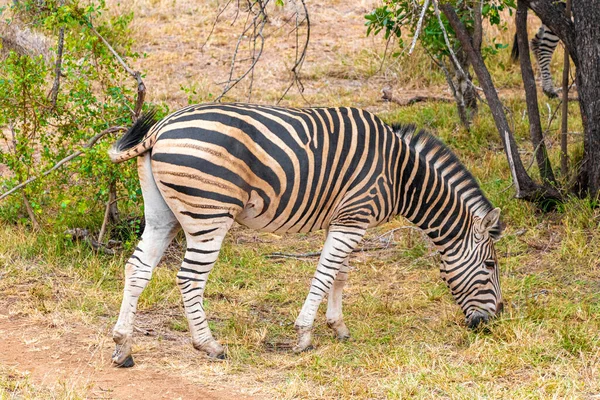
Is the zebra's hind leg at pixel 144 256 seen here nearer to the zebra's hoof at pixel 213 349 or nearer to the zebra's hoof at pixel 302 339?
the zebra's hoof at pixel 213 349

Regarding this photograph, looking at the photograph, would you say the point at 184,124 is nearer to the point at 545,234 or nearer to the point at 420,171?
the point at 420,171

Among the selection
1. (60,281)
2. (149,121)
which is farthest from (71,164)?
(149,121)

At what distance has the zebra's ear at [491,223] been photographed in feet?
18.7

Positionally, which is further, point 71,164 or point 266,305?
point 71,164

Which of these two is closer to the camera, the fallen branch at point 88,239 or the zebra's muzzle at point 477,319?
the zebra's muzzle at point 477,319

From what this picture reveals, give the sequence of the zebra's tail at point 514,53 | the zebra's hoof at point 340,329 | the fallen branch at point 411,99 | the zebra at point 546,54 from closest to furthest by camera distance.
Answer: the zebra's hoof at point 340,329 < the fallen branch at point 411,99 < the zebra at point 546,54 < the zebra's tail at point 514,53

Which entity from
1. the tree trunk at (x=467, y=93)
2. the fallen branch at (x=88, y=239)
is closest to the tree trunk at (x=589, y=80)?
the tree trunk at (x=467, y=93)

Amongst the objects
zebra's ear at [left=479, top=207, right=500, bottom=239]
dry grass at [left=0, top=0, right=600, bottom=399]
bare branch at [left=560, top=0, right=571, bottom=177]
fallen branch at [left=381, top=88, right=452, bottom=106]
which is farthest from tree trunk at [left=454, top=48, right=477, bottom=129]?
zebra's ear at [left=479, top=207, right=500, bottom=239]

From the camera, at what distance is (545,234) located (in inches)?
300

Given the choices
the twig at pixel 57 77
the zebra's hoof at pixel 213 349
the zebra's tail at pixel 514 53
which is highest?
the zebra's tail at pixel 514 53

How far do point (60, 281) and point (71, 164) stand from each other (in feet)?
3.76

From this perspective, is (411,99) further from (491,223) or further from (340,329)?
(340,329)

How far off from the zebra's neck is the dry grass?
26.1 inches

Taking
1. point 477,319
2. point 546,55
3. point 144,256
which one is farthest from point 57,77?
point 546,55
